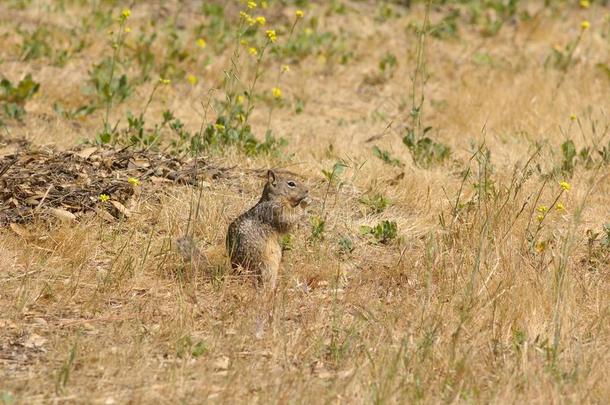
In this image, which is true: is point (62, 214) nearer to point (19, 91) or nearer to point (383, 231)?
point (383, 231)

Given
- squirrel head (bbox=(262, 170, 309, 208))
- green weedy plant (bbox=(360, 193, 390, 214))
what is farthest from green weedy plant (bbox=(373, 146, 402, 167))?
squirrel head (bbox=(262, 170, 309, 208))

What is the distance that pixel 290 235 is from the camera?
6430 mm

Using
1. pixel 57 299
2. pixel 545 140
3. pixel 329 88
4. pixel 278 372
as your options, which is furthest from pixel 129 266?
pixel 329 88

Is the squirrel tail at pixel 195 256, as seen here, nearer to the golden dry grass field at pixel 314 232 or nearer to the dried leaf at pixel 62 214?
the golden dry grass field at pixel 314 232

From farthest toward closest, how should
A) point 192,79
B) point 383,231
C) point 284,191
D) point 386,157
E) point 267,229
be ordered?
1. point 192,79
2. point 386,157
3. point 383,231
4. point 284,191
5. point 267,229

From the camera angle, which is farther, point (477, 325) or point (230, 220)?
point (230, 220)

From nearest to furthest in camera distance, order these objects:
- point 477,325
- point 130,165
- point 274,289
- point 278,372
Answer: point 278,372 < point 477,325 < point 274,289 < point 130,165

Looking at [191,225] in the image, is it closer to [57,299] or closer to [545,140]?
[57,299]

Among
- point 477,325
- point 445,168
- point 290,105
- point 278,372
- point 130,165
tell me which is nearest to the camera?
point 278,372

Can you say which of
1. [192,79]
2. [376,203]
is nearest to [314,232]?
[376,203]

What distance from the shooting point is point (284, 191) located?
20.1ft

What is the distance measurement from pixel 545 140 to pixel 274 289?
11.7 ft

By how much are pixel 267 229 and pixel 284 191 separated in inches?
11.7

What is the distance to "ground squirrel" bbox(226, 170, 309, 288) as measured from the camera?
230 inches
